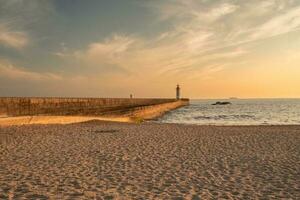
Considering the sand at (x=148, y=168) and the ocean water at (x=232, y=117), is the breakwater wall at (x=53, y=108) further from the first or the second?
the sand at (x=148, y=168)

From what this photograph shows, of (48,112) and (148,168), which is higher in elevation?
(48,112)

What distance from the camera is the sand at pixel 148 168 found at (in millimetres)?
7523

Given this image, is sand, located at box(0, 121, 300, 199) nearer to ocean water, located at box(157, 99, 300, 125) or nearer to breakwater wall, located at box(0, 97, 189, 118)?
breakwater wall, located at box(0, 97, 189, 118)

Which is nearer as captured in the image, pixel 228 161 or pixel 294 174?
pixel 294 174

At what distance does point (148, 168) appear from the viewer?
9.94m

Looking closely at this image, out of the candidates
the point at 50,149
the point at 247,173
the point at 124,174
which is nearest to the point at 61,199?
the point at 124,174

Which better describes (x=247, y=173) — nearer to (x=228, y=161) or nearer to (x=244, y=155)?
(x=228, y=161)

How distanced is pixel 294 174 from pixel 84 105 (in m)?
41.1

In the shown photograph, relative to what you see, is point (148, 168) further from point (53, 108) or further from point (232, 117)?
point (232, 117)

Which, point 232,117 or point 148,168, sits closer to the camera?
point 148,168

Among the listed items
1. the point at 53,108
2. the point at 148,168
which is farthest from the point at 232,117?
the point at 148,168

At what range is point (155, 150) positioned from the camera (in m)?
13.1

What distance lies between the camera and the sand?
7523 mm

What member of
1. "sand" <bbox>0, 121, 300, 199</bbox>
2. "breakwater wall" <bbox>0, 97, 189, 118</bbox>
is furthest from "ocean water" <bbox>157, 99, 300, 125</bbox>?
"sand" <bbox>0, 121, 300, 199</bbox>
